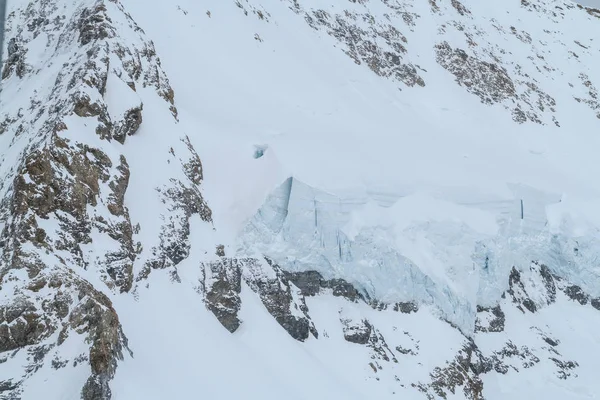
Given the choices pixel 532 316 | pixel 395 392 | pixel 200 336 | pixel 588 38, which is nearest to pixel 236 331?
pixel 200 336

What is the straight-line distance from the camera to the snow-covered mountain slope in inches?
443

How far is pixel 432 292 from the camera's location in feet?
71.6

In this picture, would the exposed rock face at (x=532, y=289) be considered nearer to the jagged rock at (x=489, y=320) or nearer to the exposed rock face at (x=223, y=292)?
the jagged rock at (x=489, y=320)

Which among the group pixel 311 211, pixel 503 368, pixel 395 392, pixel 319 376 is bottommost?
pixel 503 368

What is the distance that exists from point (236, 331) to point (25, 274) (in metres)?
7.01

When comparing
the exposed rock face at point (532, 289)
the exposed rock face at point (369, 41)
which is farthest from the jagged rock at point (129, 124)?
the exposed rock face at point (369, 41)

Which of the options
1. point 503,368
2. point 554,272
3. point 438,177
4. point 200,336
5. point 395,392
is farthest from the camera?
point 554,272

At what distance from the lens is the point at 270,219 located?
2008 cm

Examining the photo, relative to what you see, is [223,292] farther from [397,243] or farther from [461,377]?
[461,377]

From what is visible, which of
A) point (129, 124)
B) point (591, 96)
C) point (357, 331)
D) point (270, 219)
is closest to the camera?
point (129, 124)

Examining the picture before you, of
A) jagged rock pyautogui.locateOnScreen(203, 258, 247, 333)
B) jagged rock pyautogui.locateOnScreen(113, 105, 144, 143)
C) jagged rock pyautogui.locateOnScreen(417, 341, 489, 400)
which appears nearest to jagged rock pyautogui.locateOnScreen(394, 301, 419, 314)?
jagged rock pyautogui.locateOnScreen(417, 341, 489, 400)

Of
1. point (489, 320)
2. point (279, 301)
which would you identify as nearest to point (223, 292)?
point (279, 301)

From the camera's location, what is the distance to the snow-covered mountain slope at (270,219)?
1124cm

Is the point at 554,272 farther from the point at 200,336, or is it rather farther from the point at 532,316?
the point at 200,336
